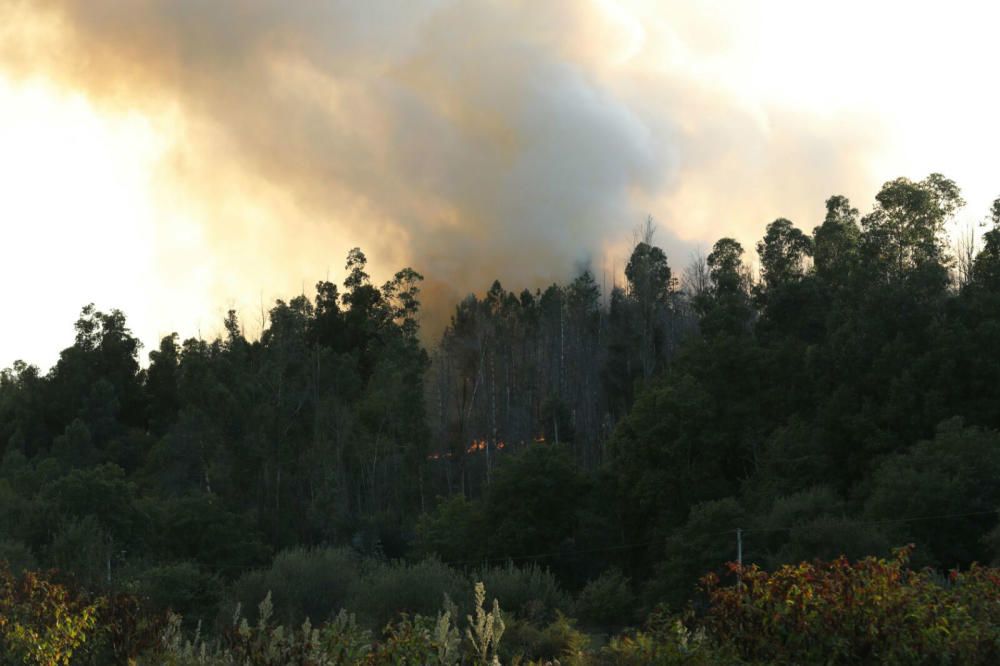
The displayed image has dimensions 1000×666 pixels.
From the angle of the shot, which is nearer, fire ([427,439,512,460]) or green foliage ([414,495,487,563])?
green foliage ([414,495,487,563])

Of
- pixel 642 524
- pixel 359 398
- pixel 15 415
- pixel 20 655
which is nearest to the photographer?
pixel 20 655

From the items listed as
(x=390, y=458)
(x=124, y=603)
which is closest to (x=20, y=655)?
(x=124, y=603)

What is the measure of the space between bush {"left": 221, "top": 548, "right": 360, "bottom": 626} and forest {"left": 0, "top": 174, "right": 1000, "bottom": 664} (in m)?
0.15

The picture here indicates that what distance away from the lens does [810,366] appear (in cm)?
5684

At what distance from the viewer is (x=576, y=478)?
6059 cm

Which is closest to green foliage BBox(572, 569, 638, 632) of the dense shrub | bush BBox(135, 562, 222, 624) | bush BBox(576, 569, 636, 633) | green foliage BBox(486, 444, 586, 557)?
bush BBox(576, 569, 636, 633)

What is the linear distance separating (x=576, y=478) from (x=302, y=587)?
60.4 ft

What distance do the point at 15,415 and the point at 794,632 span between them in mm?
101231

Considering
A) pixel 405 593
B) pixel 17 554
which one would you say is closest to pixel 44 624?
pixel 405 593

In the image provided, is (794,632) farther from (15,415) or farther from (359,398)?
(15,415)

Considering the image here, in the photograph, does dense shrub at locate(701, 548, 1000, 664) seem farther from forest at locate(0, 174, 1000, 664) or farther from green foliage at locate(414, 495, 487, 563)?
green foliage at locate(414, 495, 487, 563)

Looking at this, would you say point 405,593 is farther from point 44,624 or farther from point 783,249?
point 783,249

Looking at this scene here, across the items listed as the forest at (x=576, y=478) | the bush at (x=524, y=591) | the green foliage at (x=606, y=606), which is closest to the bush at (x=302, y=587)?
the forest at (x=576, y=478)

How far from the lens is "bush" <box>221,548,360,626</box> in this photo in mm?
46188
